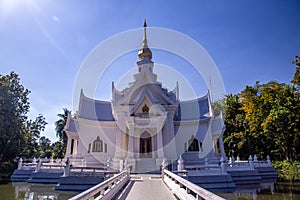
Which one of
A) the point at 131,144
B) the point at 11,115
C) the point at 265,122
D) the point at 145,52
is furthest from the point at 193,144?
the point at 11,115

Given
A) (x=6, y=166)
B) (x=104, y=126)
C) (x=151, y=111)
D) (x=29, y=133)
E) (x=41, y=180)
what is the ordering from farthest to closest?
(x=29, y=133) → (x=6, y=166) → (x=104, y=126) → (x=151, y=111) → (x=41, y=180)

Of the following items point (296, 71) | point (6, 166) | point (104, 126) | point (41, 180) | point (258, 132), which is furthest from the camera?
point (258, 132)

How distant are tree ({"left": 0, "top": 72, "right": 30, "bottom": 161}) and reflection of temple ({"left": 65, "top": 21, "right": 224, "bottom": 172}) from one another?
6.05 metres

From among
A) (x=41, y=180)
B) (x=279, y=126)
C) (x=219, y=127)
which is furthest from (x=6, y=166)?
(x=279, y=126)

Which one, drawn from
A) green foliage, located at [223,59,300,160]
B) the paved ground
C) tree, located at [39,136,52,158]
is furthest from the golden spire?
tree, located at [39,136,52,158]

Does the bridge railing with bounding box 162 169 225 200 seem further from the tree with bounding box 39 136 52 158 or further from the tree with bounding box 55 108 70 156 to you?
the tree with bounding box 39 136 52 158

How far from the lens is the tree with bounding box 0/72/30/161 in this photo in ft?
73.4

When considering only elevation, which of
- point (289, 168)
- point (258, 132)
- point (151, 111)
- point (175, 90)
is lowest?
point (289, 168)

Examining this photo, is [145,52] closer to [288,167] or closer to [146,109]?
[146,109]

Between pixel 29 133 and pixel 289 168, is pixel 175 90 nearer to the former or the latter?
pixel 289 168

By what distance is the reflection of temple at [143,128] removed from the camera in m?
17.9

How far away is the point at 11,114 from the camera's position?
75.2 ft

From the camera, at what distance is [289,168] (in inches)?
897

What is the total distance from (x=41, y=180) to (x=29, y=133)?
20.2 meters
